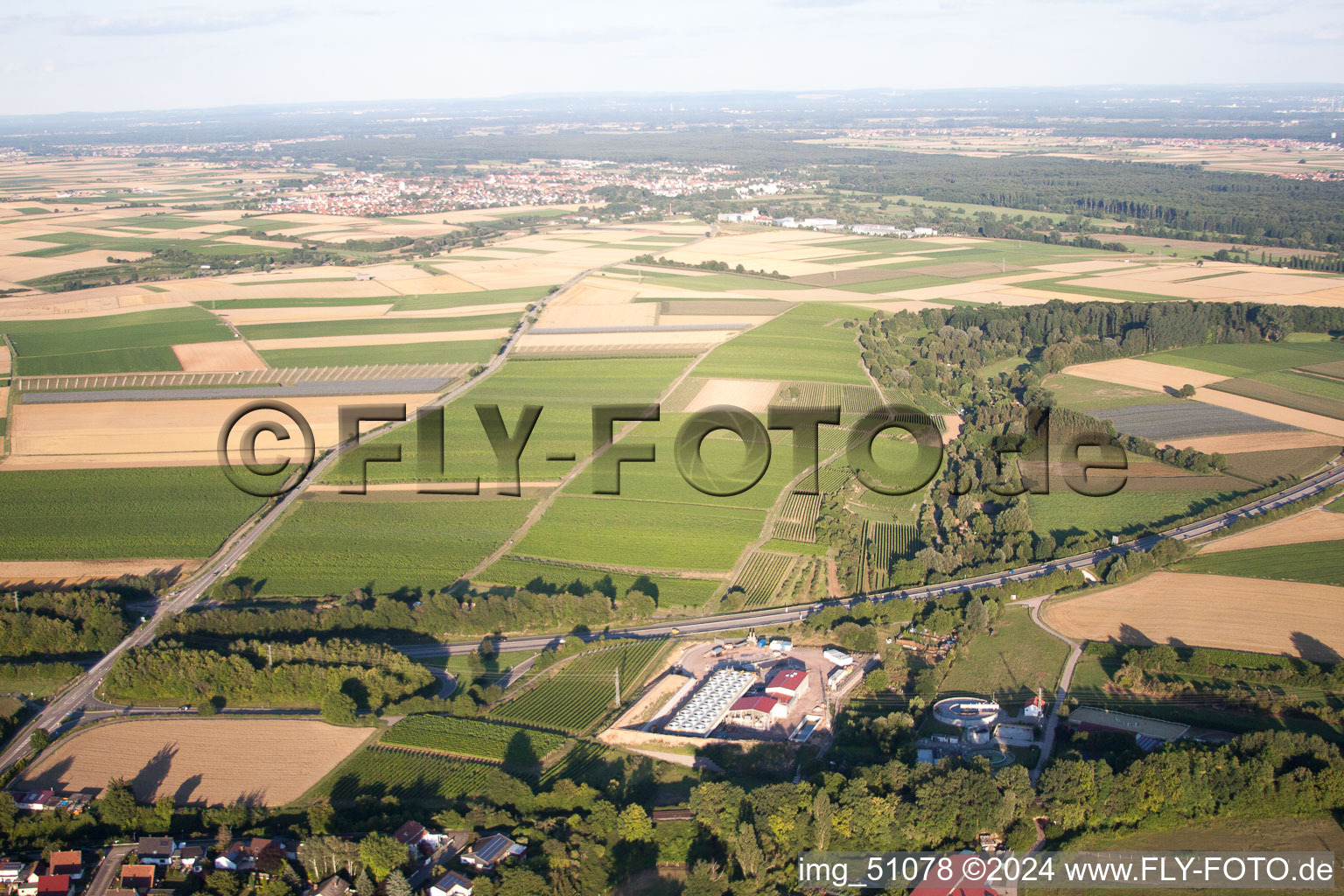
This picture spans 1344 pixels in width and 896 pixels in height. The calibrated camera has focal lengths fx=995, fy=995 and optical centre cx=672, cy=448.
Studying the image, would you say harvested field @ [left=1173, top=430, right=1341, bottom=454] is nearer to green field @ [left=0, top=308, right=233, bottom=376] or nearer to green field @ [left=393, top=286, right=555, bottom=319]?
green field @ [left=393, top=286, right=555, bottom=319]

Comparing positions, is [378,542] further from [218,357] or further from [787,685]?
[218,357]

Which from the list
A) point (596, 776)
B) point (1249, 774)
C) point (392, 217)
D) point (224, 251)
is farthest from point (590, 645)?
point (392, 217)

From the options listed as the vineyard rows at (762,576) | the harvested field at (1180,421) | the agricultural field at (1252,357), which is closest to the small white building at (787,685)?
the vineyard rows at (762,576)

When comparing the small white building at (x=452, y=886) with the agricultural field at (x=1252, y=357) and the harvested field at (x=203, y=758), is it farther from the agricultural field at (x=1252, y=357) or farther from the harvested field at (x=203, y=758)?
the agricultural field at (x=1252, y=357)

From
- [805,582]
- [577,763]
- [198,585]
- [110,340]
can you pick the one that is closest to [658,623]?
[805,582]

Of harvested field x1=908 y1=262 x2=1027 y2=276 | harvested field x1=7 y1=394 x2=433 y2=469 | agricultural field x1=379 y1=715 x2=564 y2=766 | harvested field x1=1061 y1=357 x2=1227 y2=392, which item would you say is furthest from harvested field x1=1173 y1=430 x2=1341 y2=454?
harvested field x1=908 y1=262 x2=1027 y2=276
